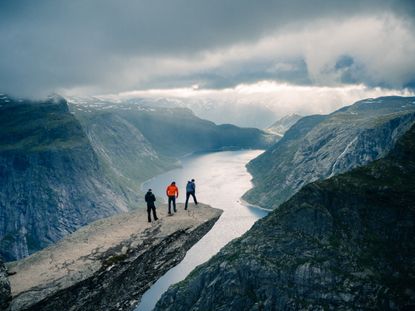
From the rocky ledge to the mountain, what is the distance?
446ft

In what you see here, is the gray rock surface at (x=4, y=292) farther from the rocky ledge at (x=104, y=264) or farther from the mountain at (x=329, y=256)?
the mountain at (x=329, y=256)

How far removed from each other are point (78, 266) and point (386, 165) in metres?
192

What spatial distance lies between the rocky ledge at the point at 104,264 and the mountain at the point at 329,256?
136m

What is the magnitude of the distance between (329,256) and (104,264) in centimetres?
15534

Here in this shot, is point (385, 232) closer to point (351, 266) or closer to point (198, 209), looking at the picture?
point (351, 266)

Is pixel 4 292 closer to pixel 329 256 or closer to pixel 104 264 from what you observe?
pixel 104 264

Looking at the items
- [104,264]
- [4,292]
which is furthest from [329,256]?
[4,292]

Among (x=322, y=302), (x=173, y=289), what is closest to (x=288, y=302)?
(x=322, y=302)

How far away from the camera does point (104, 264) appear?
30953 millimetres

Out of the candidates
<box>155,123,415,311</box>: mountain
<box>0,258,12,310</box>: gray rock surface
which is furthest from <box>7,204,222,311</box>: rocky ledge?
<box>155,123,415,311</box>: mountain

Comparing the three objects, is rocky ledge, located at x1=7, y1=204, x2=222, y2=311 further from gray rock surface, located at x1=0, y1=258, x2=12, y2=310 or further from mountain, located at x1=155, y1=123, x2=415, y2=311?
mountain, located at x1=155, y1=123, x2=415, y2=311

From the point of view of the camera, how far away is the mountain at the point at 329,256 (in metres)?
156

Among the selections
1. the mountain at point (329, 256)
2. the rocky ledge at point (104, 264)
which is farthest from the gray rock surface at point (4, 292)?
the mountain at point (329, 256)

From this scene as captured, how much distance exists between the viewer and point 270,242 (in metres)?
180
